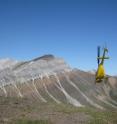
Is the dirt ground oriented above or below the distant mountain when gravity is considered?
below

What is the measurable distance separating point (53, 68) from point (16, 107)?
113 metres

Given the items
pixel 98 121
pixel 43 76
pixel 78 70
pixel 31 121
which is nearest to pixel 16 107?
pixel 31 121

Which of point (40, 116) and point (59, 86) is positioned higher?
point (59, 86)

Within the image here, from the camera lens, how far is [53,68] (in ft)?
504

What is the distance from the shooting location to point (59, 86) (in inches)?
5030

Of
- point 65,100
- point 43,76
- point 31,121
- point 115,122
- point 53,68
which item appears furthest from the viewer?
point 53,68

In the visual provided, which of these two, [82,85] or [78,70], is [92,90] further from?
[78,70]

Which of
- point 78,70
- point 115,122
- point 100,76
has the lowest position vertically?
point 115,122

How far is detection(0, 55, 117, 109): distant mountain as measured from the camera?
117m

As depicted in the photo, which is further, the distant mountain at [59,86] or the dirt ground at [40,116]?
the distant mountain at [59,86]

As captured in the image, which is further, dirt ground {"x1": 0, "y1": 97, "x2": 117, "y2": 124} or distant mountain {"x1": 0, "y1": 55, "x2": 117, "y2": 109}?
distant mountain {"x1": 0, "y1": 55, "x2": 117, "y2": 109}

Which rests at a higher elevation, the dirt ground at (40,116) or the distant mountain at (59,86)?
the distant mountain at (59,86)

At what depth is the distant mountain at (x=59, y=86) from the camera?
11716 cm

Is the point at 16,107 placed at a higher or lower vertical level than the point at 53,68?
lower
